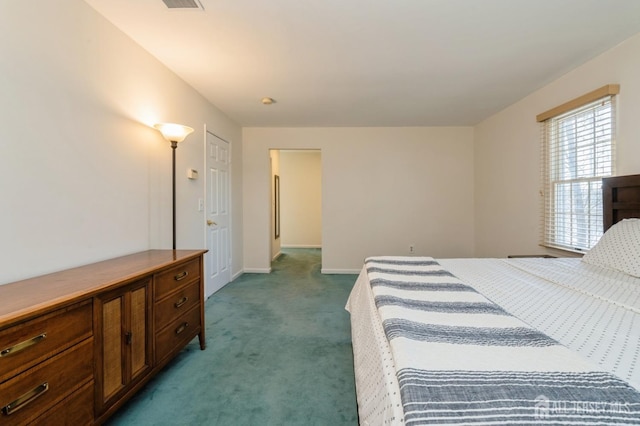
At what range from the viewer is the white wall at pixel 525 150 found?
216 cm

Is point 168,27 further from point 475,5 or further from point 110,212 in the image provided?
point 475,5

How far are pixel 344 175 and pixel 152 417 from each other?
3.88m

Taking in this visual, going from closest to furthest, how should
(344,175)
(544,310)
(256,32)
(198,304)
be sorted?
(544,310), (256,32), (198,304), (344,175)

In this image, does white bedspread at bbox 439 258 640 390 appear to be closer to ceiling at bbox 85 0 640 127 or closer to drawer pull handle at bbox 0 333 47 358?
ceiling at bbox 85 0 640 127

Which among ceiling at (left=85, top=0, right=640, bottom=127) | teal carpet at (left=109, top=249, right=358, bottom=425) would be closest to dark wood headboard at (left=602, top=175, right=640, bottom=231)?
ceiling at (left=85, top=0, right=640, bottom=127)

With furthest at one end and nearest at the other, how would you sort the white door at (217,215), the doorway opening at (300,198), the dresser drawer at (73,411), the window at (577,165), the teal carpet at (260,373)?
the doorway opening at (300,198) → the white door at (217,215) → the window at (577,165) → the teal carpet at (260,373) → the dresser drawer at (73,411)

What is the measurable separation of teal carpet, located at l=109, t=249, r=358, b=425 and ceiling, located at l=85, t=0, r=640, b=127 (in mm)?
2441

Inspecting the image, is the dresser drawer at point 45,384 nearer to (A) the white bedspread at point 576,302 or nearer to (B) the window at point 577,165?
(A) the white bedspread at point 576,302

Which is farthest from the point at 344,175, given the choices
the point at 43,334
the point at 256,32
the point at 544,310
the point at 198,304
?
the point at 43,334

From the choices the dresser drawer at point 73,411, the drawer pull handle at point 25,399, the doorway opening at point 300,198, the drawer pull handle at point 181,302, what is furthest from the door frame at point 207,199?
the doorway opening at point 300,198

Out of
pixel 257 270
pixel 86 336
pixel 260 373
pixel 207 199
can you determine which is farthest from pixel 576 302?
pixel 257 270

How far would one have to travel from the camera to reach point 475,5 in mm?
1771

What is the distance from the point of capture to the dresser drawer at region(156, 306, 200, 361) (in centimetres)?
173

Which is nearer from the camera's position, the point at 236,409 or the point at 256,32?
the point at 236,409
